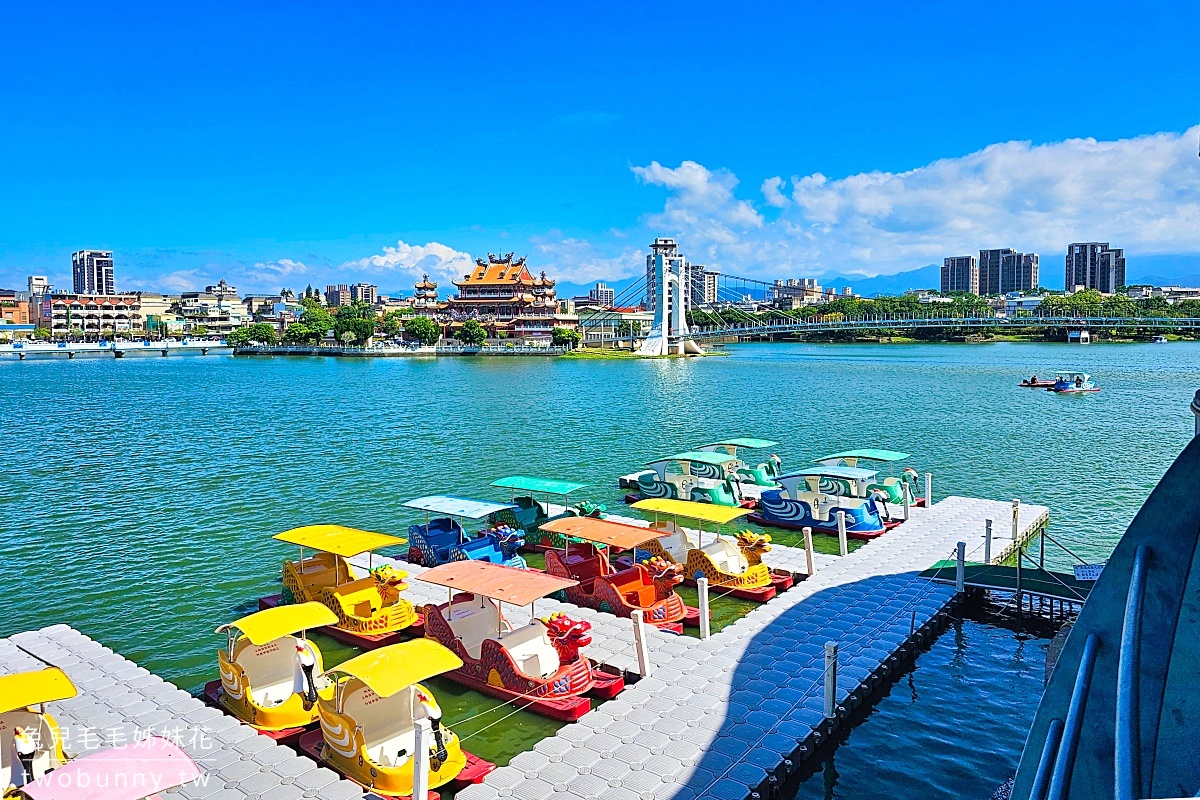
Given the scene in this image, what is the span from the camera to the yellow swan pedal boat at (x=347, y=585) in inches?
491

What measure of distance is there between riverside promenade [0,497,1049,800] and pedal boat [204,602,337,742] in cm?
26

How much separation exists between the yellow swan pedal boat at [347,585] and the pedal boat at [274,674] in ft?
5.87

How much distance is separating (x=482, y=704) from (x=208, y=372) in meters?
81.0

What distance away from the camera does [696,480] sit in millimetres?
21641

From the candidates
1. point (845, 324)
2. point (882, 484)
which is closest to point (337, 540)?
point (882, 484)

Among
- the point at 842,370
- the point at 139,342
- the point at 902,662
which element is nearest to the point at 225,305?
the point at 139,342

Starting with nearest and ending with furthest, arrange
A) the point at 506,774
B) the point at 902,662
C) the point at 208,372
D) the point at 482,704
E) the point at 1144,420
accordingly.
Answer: the point at 506,774, the point at 482,704, the point at 902,662, the point at 1144,420, the point at 208,372

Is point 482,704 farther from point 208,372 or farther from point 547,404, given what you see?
point 208,372

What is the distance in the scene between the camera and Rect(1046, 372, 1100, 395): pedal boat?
4972cm

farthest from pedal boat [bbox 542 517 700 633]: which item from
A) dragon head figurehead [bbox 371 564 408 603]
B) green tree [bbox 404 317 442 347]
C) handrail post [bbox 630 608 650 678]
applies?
green tree [bbox 404 317 442 347]

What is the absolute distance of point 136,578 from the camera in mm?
16141

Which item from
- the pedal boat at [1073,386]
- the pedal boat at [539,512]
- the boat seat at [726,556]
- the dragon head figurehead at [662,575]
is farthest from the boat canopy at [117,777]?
the pedal boat at [1073,386]

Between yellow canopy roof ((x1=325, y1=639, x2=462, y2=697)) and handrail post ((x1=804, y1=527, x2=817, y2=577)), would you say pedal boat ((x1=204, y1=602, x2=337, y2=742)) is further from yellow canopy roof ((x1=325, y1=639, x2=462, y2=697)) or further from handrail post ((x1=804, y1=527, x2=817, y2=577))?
handrail post ((x1=804, y1=527, x2=817, y2=577))

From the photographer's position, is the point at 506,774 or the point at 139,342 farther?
the point at 139,342
